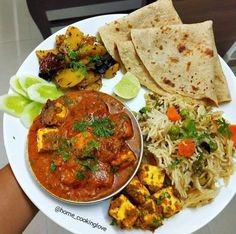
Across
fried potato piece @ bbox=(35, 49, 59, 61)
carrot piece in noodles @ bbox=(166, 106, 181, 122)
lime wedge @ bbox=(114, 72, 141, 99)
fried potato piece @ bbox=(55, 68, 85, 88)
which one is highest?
fried potato piece @ bbox=(35, 49, 59, 61)

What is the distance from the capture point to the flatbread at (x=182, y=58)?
252 cm

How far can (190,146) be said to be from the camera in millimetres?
2299

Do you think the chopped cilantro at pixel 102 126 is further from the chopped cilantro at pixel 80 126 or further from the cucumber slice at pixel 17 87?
the cucumber slice at pixel 17 87

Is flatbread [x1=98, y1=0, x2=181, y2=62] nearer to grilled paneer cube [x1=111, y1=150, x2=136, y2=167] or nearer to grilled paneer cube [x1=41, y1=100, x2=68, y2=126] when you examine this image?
grilled paneer cube [x1=41, y1=100, x2=68, y2=126]

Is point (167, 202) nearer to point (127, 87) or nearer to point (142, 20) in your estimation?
point (127, 87)

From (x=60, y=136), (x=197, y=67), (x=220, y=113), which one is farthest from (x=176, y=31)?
(x=60, y=136)

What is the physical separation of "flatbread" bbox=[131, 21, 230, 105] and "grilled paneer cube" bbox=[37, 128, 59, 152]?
84 centimetres

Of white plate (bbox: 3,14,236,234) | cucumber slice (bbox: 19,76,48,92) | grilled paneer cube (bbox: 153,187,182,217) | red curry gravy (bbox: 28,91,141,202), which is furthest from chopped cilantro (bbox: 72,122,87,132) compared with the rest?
grilled paneer cube (bbox: 153,187,182,217)

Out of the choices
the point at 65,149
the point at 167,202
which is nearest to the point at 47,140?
the point at 65,149

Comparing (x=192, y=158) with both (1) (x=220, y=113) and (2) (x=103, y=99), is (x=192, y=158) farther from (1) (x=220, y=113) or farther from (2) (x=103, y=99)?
(2) (x=103, y=99)

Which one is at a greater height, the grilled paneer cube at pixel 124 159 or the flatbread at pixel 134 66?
the flatbread at pixel 134 66

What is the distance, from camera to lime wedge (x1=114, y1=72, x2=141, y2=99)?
2.49m

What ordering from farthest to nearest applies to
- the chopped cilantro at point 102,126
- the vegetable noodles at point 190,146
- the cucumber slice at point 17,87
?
the cucumber slice at point 17,87
the vegetable noodles at point 190,146
the chopped cilantro at point 102,126

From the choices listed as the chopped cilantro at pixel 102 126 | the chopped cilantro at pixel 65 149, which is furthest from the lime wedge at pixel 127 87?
the chopped cilantro at pixel 65 149
